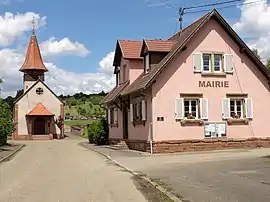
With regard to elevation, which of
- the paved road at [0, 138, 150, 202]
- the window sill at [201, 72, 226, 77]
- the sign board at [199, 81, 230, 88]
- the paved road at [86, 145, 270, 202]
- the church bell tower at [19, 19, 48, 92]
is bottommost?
the paved road at [0, 138, 150, 202]

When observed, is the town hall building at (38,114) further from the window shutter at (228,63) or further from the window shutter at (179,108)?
the window shutter at (228,63)

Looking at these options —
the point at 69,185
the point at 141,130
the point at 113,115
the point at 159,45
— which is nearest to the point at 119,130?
the point at 113,115

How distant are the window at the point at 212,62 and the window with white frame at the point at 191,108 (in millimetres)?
2081

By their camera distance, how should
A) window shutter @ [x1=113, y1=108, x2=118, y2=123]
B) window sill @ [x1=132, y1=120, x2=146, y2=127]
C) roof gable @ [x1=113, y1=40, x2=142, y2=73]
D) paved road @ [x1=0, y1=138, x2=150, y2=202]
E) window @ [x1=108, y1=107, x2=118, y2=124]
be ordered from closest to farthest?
paved road @ [x1=0, y1=138, x2=150, y2=202]
window sill @ [x1=132, y1=120, x2=146, y2=127]
roof gable @ [x1=113, y1=40, x2=142, y2=73]
window shutter @ [x1=113, y1=108, x2=118, y2=123]
window @ [x1=108, y1=107, x2=118, y2=124]

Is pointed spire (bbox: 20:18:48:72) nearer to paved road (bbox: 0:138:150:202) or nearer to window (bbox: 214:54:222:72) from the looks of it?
window (bbox: 214:54:222:72)

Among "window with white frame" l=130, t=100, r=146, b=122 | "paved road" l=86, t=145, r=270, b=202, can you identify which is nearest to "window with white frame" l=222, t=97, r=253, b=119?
"window with white frame" l=130, t=100, r=146, b=122

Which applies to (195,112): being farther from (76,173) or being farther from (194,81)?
(76,173)

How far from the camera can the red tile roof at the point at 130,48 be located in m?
32.6

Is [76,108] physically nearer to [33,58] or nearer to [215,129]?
[33,58]

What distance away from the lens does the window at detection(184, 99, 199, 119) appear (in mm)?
27469

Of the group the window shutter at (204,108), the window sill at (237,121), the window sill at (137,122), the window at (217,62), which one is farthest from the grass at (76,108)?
the window shutter at (204,108)

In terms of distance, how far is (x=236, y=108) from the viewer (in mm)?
28609

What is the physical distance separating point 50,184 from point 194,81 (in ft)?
51.2

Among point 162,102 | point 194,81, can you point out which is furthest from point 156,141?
point 194,81
